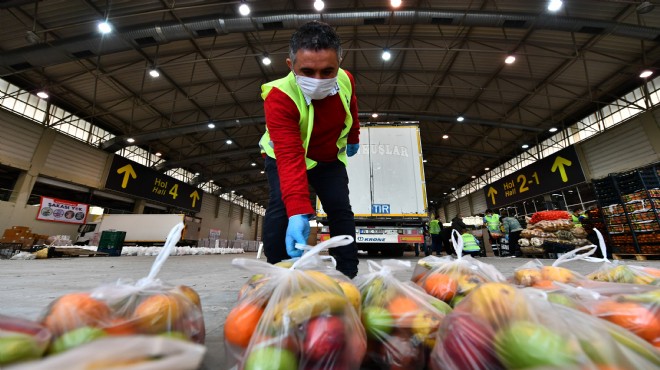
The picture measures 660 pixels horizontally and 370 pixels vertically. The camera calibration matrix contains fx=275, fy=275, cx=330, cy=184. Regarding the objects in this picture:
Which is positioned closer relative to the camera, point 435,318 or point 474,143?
point 435,318

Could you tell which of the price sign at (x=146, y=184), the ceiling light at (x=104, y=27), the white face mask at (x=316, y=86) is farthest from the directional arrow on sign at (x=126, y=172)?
the white face mask at (x=316, y=86)

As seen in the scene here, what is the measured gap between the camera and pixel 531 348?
0.44 m

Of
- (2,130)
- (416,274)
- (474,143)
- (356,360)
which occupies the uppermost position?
(474,143)

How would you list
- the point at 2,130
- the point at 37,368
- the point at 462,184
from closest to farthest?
the point at 37,368
the point at 2,130
the point at 462,184

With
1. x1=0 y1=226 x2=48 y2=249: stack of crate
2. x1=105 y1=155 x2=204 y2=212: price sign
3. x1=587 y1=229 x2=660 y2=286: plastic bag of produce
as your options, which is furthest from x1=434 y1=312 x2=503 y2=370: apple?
x1=105 y1=155 x2=204 y2=212: price sign

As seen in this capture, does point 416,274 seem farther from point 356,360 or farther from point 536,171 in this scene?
point 536,171

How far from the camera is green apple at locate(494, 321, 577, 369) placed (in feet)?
1.36

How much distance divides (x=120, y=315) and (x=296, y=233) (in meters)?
0.77

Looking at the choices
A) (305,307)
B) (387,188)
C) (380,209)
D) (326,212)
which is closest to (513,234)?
(387,188)

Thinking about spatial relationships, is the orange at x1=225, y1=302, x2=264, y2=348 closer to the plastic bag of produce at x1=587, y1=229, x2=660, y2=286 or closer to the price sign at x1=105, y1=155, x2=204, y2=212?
the plastic bag of produce at x1=587, y1=229, x2=660, y2=286

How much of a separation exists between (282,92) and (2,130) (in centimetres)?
1699

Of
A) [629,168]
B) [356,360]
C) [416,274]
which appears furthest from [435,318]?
[629,168]

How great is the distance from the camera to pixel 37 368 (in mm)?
301

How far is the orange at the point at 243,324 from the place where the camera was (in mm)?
626
